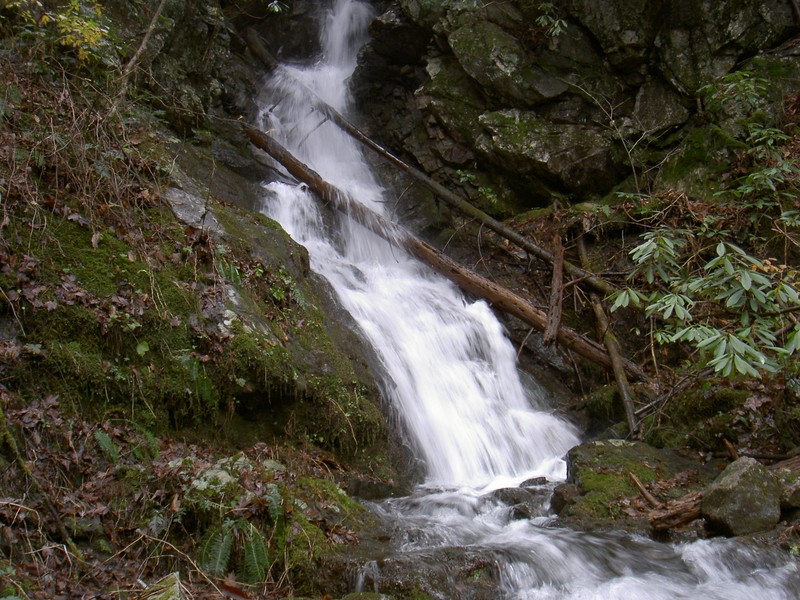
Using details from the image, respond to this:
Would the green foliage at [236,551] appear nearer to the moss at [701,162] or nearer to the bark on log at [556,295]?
the bark on log at [556,295]

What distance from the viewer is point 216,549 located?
3398 mm

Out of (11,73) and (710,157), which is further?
(710,157)

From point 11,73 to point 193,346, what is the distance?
10.2 feet

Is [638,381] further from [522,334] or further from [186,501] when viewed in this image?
[186,501]

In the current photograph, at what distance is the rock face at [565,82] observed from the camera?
10.3 metres

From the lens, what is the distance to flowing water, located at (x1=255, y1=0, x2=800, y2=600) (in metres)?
3.93

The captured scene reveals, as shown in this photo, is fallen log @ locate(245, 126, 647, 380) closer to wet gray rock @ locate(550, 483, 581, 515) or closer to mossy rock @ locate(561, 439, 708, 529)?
mossy rock @ locate(561, 439, 708, 529)

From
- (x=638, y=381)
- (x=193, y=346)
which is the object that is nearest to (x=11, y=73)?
(x=193, y=346)

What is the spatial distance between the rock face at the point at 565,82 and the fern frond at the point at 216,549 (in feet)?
29.6

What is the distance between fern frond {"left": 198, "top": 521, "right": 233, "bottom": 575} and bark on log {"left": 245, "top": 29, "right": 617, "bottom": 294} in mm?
7534

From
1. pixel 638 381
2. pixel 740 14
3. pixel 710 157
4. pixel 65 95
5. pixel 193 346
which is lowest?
pixel 638 381

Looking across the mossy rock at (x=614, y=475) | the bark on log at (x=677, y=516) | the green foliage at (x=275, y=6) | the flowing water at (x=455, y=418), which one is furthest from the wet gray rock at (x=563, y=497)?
the green foliage at (x=275, y=6)

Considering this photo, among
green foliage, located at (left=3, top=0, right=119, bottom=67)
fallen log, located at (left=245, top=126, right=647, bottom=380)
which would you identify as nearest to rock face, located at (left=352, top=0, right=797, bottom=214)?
fallen log, located at (left=245, top=126, right=647, bottom=380)

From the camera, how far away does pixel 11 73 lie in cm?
538
